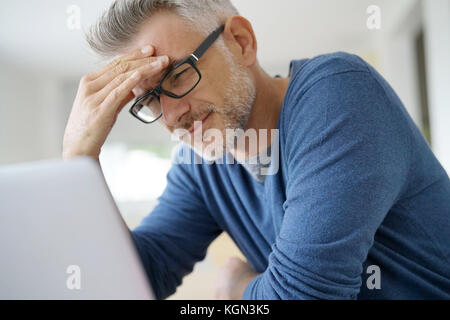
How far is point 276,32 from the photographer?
2889 mm

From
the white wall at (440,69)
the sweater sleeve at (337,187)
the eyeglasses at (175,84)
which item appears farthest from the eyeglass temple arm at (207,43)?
the white wall at (440,69)

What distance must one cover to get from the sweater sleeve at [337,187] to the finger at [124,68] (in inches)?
10.6

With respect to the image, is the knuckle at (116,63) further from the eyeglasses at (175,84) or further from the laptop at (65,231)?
the laptop at (65,231)

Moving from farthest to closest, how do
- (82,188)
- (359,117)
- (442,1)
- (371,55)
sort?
(371,55) → (442,1) → (359,117) → (82,188)

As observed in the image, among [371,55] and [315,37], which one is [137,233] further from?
[371,55]

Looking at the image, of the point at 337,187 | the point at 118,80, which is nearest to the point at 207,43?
the point at 118,80

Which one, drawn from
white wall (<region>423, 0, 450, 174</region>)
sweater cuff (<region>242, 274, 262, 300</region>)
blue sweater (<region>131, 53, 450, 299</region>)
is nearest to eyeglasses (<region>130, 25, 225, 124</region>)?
blue sweater (<region>131, 53, 450, 299</region>)

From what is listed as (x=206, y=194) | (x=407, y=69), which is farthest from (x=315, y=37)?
(x=206, y=194)

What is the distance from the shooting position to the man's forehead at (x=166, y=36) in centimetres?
67

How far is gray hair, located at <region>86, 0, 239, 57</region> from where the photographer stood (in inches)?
26.6

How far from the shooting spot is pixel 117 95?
63 centimetres

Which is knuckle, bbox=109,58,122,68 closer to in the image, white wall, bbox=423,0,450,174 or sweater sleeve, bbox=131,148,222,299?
sweater sleeve, bbox=131,148,222,299

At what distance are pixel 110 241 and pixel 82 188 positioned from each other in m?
0.04

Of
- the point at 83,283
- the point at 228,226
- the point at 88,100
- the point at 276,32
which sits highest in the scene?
the point at 276,32
